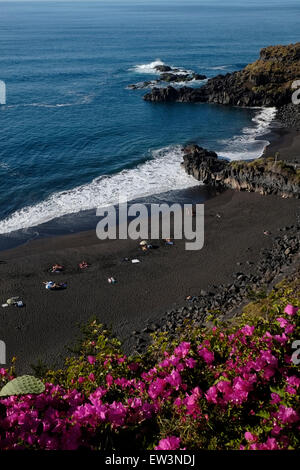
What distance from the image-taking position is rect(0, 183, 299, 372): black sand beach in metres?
17.5

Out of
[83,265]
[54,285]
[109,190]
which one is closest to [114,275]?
[83,265]

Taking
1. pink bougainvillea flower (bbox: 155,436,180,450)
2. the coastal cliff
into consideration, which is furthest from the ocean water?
pink bougainvillea flower (bbox: 155,436,180,450)

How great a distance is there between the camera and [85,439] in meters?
5.48

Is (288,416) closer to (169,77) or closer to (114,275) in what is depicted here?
(114,275)

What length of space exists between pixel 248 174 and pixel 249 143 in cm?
1215

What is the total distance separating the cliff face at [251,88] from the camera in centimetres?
5681

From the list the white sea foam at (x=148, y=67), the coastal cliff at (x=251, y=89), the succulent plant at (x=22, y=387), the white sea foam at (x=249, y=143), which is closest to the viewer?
the succulent plant at (x=22, y=387)

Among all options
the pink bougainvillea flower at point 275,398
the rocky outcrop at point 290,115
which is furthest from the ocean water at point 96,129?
the pink bougainvillea flower at point 275,398

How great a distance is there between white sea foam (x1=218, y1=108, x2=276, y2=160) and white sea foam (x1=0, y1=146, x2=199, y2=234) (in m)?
5.83

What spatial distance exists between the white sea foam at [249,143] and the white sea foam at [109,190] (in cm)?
583

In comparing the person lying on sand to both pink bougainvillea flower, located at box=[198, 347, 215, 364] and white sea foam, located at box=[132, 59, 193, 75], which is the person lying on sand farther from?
white sea foam, located at box=[132, 59, 193, 75]

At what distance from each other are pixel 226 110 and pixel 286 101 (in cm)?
871

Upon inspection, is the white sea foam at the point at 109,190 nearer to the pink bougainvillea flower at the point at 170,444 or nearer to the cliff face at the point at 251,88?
the pink bougainvillea flower at the point at 170,444
